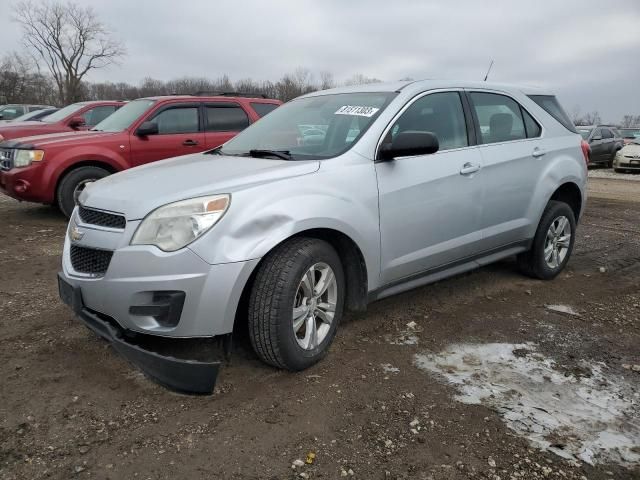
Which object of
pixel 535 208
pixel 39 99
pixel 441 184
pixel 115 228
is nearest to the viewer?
pixel 115 228

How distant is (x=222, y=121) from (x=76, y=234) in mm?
5333

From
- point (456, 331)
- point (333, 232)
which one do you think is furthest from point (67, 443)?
point (456, 331)

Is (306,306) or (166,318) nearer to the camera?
(166,318)

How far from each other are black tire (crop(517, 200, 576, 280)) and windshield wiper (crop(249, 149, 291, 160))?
97.0 inches

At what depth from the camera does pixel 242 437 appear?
2.48 metres

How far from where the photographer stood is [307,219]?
2.89 metres

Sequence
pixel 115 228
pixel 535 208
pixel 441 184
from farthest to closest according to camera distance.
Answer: pixel 535 208, pixel 441 184, pixel 115 228

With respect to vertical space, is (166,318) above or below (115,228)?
below

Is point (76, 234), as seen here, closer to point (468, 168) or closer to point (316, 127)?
point (316, 127)

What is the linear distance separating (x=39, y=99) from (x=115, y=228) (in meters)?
56.0

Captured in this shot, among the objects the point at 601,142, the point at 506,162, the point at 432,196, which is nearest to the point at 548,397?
the point at 432,196

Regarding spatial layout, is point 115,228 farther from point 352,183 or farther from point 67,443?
point 352,183

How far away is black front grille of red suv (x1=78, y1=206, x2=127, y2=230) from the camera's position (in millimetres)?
2787

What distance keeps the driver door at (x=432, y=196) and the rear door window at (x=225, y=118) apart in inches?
187
